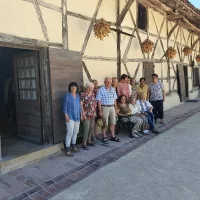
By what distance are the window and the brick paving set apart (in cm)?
427

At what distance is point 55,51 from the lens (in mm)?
4180

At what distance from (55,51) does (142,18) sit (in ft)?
14.4

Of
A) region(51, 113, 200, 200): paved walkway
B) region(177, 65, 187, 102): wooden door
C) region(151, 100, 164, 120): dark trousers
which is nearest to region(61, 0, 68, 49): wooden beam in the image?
region(51, 113, 200, 200): paved walkway

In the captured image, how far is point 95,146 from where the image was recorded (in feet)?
15.1

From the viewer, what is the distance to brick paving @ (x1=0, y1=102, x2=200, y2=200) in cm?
286

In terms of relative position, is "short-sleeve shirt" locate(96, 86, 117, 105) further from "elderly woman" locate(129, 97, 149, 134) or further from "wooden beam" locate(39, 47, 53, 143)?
"wooden beam" locate(39, 47, 53, 143)

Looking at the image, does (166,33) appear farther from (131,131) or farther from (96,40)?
(131,131)

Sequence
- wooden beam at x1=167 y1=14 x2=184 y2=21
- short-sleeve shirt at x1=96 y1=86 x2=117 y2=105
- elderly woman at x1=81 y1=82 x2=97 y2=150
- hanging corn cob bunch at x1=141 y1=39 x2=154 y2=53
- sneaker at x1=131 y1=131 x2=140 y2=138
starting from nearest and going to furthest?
1. elderly woman at x1=81 y1=82 x2=97 y2=150
2. short-sleeve shirt at x1=96 y1=86 x2=117 y2=105
3. sneaker at x1=131 y1=131 x2=140 y2=138
4. hanging corn cob bunch at x1=141 y1=39 x2=154 y2=53
5. wooden beam at x1=167 y1=14 x2=184 y2=21

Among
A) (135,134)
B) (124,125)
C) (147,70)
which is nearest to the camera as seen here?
(135,134)

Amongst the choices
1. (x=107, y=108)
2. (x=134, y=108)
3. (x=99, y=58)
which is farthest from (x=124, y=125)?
(x=99, y=58)

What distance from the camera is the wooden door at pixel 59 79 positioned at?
13.6 ft

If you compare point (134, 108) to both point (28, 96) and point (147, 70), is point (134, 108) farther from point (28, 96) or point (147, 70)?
point (147, 70)

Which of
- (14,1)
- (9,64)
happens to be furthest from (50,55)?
(9,64)

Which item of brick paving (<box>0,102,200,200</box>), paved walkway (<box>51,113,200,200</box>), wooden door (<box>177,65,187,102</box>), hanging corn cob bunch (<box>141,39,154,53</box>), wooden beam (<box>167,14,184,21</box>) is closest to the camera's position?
paved walkway (<box>51,113,200,200</box>)
